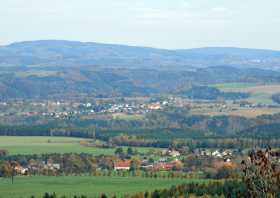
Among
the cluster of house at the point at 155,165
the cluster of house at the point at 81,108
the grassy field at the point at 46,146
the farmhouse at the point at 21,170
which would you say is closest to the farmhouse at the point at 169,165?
the cluster of house at the point at 155,165

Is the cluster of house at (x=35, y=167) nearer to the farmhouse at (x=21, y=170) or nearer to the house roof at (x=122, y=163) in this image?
the farmhouse at (x=21, y=170)

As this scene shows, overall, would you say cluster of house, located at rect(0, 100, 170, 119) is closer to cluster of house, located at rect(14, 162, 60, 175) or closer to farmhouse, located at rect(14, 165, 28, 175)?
cluster of house, located at rect(14, 162, 60, 175)

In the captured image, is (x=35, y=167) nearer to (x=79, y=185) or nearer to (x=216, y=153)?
(x=79, y=185)

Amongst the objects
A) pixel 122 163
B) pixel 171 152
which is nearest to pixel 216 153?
pixel 171 152

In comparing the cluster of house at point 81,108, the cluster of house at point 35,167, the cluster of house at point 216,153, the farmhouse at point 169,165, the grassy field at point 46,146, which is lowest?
the cluster of house at point 35,167

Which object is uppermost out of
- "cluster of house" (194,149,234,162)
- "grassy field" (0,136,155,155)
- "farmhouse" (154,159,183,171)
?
"cluster of house" (194,149,234,162)

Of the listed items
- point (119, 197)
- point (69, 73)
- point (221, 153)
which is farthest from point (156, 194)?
point (69, 73)

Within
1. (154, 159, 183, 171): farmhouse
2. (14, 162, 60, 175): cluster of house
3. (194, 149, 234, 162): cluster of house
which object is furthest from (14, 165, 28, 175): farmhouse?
(194, 149, 234, 162): cluster of house
